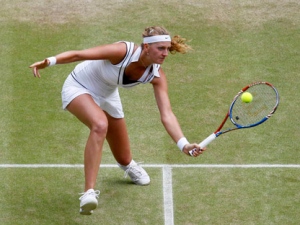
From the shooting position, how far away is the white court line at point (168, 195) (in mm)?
9508

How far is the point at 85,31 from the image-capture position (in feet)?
45.4

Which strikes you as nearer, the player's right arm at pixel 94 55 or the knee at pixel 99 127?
the player's right arm at pixel 94 55

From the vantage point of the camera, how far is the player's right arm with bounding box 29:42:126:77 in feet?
29.5

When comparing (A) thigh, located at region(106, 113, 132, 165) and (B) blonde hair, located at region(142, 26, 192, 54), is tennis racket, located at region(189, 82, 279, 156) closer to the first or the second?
(B) blonde hair, located at region(142, 26, 192, 54)

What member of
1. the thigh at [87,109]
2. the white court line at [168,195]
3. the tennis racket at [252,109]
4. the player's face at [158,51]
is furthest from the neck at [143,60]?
the white court line at [168,195]

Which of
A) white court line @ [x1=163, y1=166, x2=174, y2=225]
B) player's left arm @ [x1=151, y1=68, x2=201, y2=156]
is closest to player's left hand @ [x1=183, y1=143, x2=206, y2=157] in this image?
player's left arm @ [x1=151, y1=68, x2=201, y2=156]

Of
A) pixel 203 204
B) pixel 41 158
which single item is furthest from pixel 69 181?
pixel 203 204

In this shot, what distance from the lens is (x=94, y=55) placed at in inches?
358

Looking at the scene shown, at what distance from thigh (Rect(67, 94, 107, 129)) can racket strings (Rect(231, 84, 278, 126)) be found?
4.50 feet

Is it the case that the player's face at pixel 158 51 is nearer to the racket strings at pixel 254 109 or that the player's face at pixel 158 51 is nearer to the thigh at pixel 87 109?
the thigh at pixel 87 109

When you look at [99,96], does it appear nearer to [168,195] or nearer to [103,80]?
[103,80]

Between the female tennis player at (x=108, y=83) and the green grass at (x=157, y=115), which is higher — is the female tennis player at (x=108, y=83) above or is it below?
above

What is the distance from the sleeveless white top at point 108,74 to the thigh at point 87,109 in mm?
173

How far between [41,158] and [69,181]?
654 millimetres
